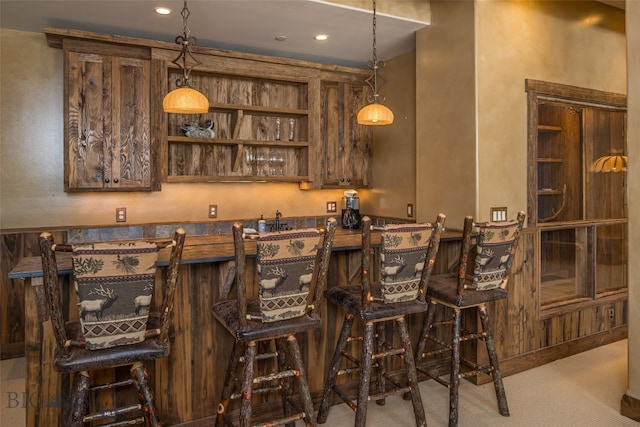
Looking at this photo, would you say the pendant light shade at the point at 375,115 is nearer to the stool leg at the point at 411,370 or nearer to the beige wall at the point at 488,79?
the beige wall at the point at 488,79

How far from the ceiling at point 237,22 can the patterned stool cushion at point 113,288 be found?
88.5 inches

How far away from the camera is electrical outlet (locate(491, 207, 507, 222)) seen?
10.8 feet

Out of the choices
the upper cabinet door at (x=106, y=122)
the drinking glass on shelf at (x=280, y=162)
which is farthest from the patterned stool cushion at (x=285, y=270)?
the drinking glass on shelf at (x=280, y=162)

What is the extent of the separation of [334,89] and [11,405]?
3.81 metres

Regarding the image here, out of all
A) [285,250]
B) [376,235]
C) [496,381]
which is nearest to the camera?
[285,250]

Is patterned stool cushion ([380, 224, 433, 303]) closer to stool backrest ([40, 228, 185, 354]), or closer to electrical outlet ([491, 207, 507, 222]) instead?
stool backrest ([40, 228, 185, 354])

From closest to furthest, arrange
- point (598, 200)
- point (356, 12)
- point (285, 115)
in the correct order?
point (356, 12) < point (598, 200) < point (285, 115)

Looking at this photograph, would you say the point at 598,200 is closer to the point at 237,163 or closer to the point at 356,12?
the point at 356,12

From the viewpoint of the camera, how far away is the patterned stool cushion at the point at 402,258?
85.0 inches

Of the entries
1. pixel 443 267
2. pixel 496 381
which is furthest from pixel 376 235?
pixel 496 381

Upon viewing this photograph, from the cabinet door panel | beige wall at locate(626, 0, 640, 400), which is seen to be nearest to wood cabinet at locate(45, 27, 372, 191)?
the cabinet door panel

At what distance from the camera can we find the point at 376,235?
3129 mm

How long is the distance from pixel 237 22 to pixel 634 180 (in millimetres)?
3017

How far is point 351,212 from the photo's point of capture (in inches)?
192
